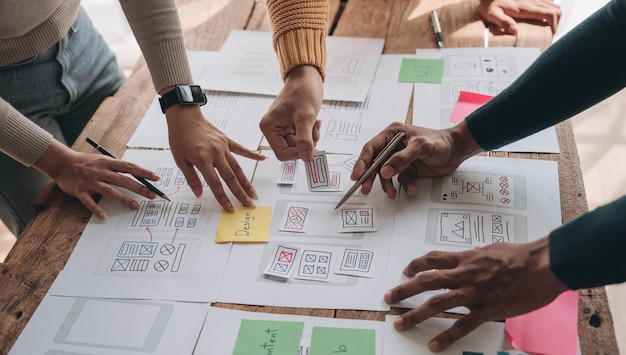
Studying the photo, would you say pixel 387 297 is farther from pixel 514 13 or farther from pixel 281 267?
pixel 514 13

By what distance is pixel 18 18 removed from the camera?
1212mm

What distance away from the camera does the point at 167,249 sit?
3.48 ft

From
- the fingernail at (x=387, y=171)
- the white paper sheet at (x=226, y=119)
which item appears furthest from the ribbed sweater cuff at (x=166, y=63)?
the fingernail at (x=387, y=171)

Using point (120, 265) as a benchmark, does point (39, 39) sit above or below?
above

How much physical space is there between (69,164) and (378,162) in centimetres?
60

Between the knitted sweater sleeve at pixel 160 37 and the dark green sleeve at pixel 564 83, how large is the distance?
1.97 feet

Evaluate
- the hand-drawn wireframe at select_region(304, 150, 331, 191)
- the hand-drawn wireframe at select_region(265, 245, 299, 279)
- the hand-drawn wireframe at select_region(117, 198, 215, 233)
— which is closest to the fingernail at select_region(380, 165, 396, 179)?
the hand-drawn wireframe at select_region(304, 150, 331, 191)

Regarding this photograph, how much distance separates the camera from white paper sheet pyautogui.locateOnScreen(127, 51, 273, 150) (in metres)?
1.31

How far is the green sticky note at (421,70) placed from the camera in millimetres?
1399

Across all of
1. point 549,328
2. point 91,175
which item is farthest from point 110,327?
point 549,328

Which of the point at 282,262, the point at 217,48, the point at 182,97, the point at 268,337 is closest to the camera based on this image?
the point at 268,337

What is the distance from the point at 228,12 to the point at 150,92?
39 centimetres

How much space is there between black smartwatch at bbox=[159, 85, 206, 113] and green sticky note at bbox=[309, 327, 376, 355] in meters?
0.55

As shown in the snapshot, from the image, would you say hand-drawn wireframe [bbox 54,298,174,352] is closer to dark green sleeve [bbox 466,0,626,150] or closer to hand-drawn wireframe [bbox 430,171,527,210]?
hand-drawn wireframe [bbox 430,171,527,210]
